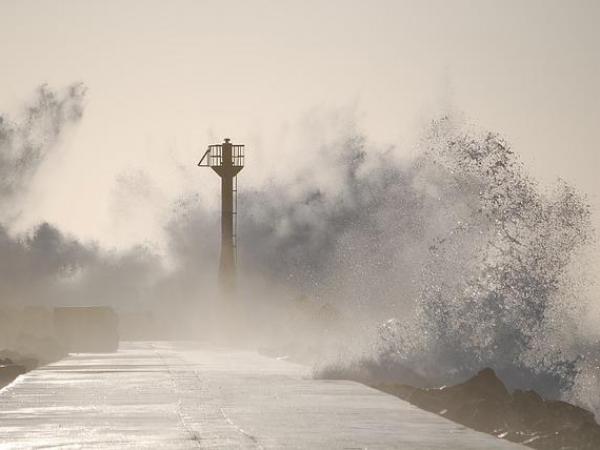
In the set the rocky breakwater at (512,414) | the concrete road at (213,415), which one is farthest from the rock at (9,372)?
the rocky breakwater at (512,414)

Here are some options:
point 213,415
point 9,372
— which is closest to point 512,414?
point 213,415

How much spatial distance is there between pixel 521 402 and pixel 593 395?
1381cm

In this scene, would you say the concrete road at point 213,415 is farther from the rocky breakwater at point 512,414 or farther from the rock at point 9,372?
the rock at point 9,372

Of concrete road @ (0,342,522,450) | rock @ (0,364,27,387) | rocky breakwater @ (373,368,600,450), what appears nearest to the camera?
rocky breakwater @ (373,368,600,450)

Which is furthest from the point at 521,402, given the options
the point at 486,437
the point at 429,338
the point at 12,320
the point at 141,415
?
the point at 12,320

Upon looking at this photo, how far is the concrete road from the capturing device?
21372 millimetres

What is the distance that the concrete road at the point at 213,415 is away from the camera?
21.4m

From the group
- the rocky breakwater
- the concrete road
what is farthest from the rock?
the rocky breakwater

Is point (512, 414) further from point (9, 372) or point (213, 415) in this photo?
point (9, 372)

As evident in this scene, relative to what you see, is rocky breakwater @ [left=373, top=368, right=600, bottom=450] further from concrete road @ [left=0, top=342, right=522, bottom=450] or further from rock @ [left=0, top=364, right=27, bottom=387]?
rock @ [left=0, top=364, right=27, bottom=387]

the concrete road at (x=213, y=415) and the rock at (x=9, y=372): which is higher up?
the rock at (x=9, y=372)

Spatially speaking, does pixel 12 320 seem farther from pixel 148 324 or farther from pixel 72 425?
pixel 72 425

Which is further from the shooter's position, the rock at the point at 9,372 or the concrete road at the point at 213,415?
the rock at the point at 9,372

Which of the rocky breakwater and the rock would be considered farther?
the rock
